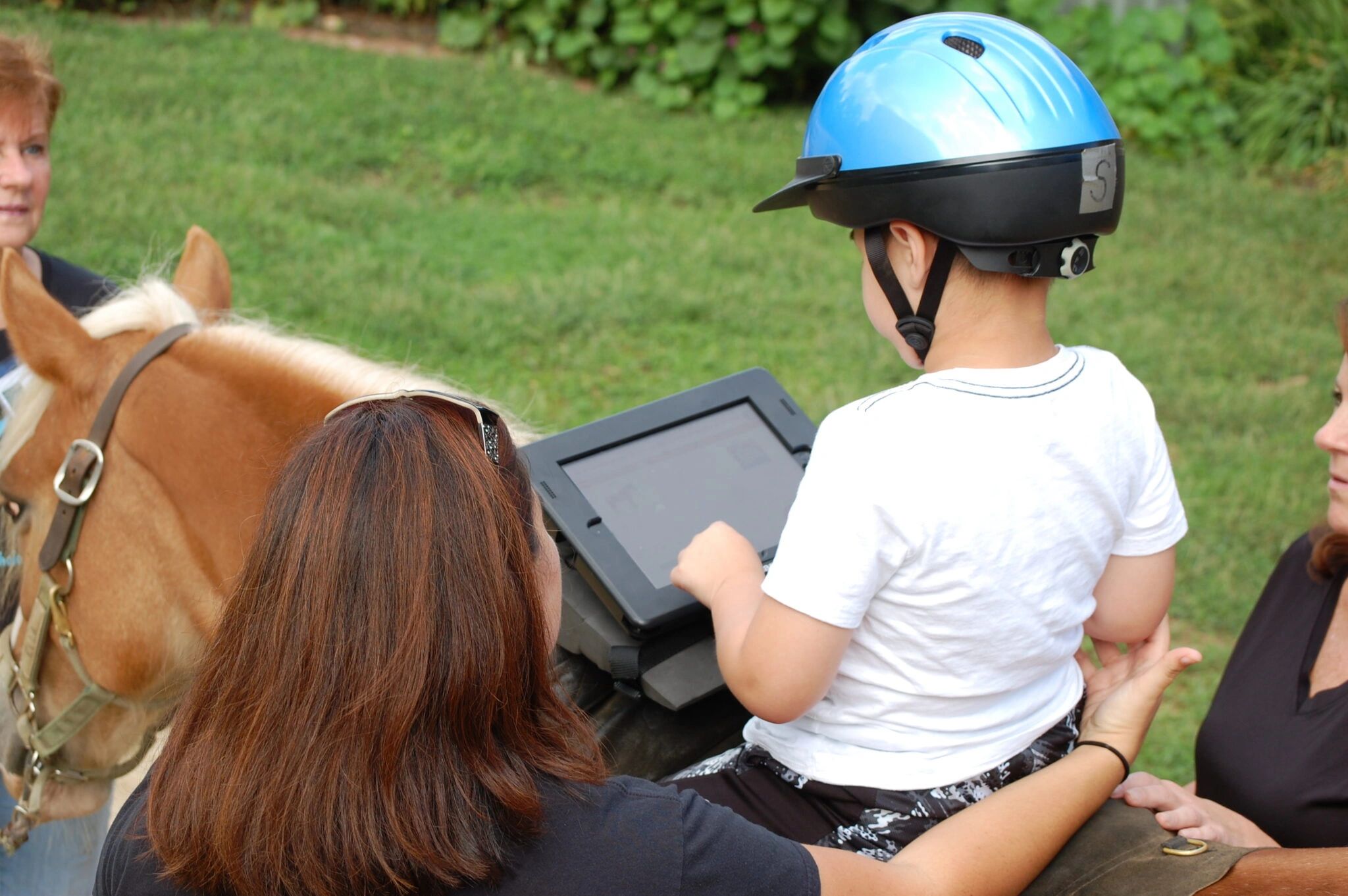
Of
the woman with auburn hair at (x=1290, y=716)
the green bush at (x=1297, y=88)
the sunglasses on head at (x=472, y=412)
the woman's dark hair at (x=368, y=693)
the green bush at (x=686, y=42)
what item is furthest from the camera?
the green bush at (x=686, y=42)

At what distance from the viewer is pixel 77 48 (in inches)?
329

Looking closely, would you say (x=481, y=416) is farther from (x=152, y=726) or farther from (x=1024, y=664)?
(x=152, y=726)

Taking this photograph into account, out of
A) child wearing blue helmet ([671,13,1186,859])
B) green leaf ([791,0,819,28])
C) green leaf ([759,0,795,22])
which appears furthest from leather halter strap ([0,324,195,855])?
green leaf ([791,0,819,28])

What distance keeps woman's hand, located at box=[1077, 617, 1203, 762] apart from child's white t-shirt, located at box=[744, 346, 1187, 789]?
0.11 m

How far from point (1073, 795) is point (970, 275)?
0.78 meters

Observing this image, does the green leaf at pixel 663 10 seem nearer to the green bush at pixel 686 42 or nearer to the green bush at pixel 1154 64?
the green bush at pixel 686 42

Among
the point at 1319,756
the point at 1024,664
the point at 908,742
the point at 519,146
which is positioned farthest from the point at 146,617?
the point at 519,146

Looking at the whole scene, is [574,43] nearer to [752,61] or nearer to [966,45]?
[752,61]

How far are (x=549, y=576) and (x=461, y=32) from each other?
886cm

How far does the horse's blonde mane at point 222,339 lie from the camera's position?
2162 millimetres

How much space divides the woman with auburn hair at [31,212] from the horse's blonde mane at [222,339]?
1.73 ft

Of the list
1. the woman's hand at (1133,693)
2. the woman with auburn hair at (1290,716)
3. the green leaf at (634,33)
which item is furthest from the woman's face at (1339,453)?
A: the green leaf at (634,33)

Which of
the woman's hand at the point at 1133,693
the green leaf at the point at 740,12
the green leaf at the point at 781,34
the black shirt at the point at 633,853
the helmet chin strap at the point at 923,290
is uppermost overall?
the green leaf at the point at 740,12

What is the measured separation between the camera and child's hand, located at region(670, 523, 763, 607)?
1.75m
